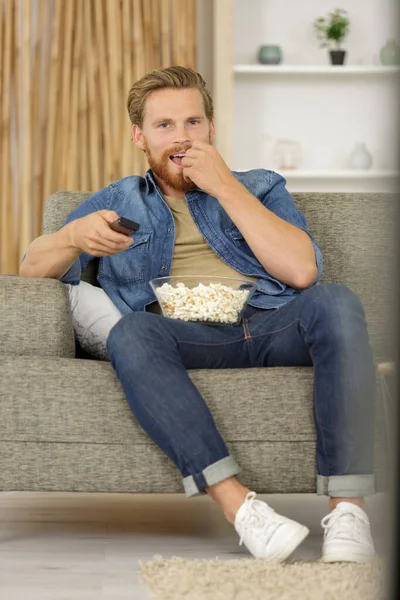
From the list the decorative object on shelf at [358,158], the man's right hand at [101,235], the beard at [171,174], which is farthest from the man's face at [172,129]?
the decorative object on shelf at [358,158]

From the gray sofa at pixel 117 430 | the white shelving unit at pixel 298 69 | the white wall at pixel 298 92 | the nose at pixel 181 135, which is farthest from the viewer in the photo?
the white wall at pixel 298 92

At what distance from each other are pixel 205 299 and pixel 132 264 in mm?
295

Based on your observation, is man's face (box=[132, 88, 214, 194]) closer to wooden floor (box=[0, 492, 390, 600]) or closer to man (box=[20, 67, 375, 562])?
man (box=[20, 67, 375, 562])

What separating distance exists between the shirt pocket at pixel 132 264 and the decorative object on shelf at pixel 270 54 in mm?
2167

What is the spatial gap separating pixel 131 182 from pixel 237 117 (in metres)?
2.03

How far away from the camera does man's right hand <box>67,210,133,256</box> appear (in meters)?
1.65

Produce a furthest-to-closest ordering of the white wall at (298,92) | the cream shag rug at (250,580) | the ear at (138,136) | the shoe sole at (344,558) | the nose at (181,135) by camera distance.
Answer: the white wall at (298,92), the ear at (138,136), the nose at (181,135), the shoe sole at (344,558), the cream shag rug at (250,580)

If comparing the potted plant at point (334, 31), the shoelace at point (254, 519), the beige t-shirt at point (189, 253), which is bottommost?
the shoelace at point (254, 519)

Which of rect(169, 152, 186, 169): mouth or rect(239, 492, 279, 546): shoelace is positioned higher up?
rect(169, 152, 186, 169): mouth

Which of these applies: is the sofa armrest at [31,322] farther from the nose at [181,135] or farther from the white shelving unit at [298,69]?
the white shelving unit at [298,69]

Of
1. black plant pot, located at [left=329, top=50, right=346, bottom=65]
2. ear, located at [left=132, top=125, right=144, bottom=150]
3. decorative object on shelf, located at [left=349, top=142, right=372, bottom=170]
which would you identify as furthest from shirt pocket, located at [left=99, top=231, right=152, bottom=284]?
black plant pot, located at [left=329, top=50, right=346, bottom=65]

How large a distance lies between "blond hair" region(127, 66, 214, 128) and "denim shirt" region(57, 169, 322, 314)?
0.58 feet

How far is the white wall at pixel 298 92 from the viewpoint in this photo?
3.92 metres

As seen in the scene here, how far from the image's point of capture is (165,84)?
198 cm
